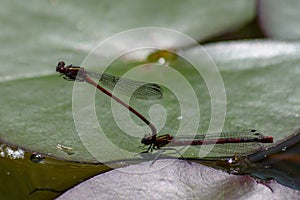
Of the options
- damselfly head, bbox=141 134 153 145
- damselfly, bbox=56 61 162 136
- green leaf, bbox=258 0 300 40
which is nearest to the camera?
damselfly head, bbox=141 134 153 145

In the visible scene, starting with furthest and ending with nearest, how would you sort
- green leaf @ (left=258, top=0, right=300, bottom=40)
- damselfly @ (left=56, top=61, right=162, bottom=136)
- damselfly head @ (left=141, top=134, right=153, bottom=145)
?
green leaf @ (left=258, top=0, right=300, bottom=40) < damselfly @ (left=56, top=61, right=162, bottom=136) < damselfly head @ (left=141, top=134, right=153, bottom=145)

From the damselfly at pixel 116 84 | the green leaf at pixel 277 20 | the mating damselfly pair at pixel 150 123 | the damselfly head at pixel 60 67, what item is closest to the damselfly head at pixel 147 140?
the mating damselfly pair at pixel 150 123

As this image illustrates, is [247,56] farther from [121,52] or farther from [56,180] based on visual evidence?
[56,180]

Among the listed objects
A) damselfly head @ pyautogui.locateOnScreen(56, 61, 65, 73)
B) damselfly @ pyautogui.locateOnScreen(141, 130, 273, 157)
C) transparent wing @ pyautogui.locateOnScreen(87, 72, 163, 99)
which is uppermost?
damselfly head @ pyautogui.locateOnScreen(56, 61, 65, 73)

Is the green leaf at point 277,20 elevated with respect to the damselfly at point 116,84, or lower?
elevated

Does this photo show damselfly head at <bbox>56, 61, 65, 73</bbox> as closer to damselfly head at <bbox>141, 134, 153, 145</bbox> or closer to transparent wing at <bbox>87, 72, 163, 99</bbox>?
transparent wing at <bbox>87, 72, 163, 99</bbox>

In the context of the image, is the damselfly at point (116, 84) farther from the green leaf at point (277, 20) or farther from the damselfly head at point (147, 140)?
the green leaf at point (277, 20)

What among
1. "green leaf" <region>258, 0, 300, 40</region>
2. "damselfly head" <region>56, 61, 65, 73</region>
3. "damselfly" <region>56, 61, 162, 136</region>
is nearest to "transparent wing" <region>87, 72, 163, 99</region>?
"damselfly" <region>56, 61, 162, 136</region>

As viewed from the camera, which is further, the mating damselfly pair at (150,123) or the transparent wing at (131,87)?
the transparent wing at (131,87)

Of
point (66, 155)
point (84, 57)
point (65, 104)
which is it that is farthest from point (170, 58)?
point (66, 155)

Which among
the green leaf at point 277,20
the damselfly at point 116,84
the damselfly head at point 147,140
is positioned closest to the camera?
the damselfly head at point 147,140
